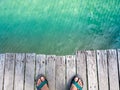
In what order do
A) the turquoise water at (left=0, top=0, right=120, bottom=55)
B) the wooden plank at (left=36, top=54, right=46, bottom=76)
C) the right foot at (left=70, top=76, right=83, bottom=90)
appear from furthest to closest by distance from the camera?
the turquoise water at (left=0, top=0, right=120, bottom=55), the wooden plank at (left=36, top=54, right=46, bottom=76), the right foot at (left=70, top=76, right=83, bottom=90)

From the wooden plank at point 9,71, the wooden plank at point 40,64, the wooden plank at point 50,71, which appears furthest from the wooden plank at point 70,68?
the wooden plank at point 9,71

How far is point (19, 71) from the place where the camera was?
9.30 ft

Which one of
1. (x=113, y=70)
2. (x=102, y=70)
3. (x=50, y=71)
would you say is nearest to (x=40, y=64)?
(x=50, y=71)

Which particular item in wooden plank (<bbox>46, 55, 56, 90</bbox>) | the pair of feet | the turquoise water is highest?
the turquoise water

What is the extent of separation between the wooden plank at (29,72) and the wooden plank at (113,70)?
99 centimetres

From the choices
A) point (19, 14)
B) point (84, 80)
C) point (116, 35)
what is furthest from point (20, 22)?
point (84, 80)

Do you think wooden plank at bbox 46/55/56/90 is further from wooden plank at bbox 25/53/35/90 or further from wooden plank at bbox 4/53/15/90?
wooden plank at bbox 4/53/15/90

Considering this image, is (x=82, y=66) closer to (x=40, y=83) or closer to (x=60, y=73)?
(x=60, y=73)

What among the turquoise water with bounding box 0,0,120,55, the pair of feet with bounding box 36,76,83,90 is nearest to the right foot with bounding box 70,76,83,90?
the pair of feet with bounding box 36,76,83,90

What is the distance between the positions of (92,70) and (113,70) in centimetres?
27

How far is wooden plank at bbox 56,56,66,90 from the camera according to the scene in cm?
275

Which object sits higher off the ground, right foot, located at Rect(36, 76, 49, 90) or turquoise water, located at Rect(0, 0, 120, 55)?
turquoise water, located at Rect(0, 0, 120, 55)

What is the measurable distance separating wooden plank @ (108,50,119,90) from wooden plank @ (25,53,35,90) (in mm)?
991

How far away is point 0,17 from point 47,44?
135 cm
